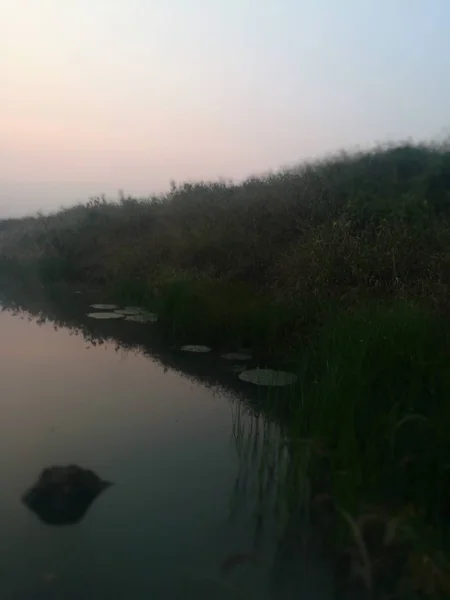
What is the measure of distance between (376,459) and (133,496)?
43.1 inches

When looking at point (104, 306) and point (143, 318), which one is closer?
point (143, 318)

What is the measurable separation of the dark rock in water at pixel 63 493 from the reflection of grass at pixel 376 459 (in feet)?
2.41

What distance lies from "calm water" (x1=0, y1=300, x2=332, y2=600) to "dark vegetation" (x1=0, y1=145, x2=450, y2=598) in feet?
1.00

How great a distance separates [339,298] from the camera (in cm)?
566

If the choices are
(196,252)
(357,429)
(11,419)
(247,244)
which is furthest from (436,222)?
(11,419)

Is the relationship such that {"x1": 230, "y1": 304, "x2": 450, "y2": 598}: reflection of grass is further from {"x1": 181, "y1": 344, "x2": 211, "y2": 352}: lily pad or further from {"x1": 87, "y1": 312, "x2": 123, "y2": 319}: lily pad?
{"x1": 87, "y1": 312, "x2": 123, "y2": 319}: lily pad

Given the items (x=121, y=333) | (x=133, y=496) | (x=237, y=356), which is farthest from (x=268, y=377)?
(x=121, y=333)

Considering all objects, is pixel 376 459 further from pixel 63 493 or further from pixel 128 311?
pixel 128 311

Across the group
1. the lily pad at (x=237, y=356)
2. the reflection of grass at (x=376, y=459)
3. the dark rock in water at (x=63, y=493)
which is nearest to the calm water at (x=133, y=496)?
the dark rock in water at (x=63, y=493)

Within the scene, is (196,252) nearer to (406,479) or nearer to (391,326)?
(391,326)

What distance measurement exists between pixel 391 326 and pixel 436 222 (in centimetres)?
387

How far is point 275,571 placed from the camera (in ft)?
6.84

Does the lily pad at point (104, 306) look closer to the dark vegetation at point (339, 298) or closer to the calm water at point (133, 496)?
the dark vegetation at point (339, 298)

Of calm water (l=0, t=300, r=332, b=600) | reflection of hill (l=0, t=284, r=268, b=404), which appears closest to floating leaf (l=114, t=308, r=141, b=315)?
reflection of hill (l=0, t=284, r=268, b=404)
